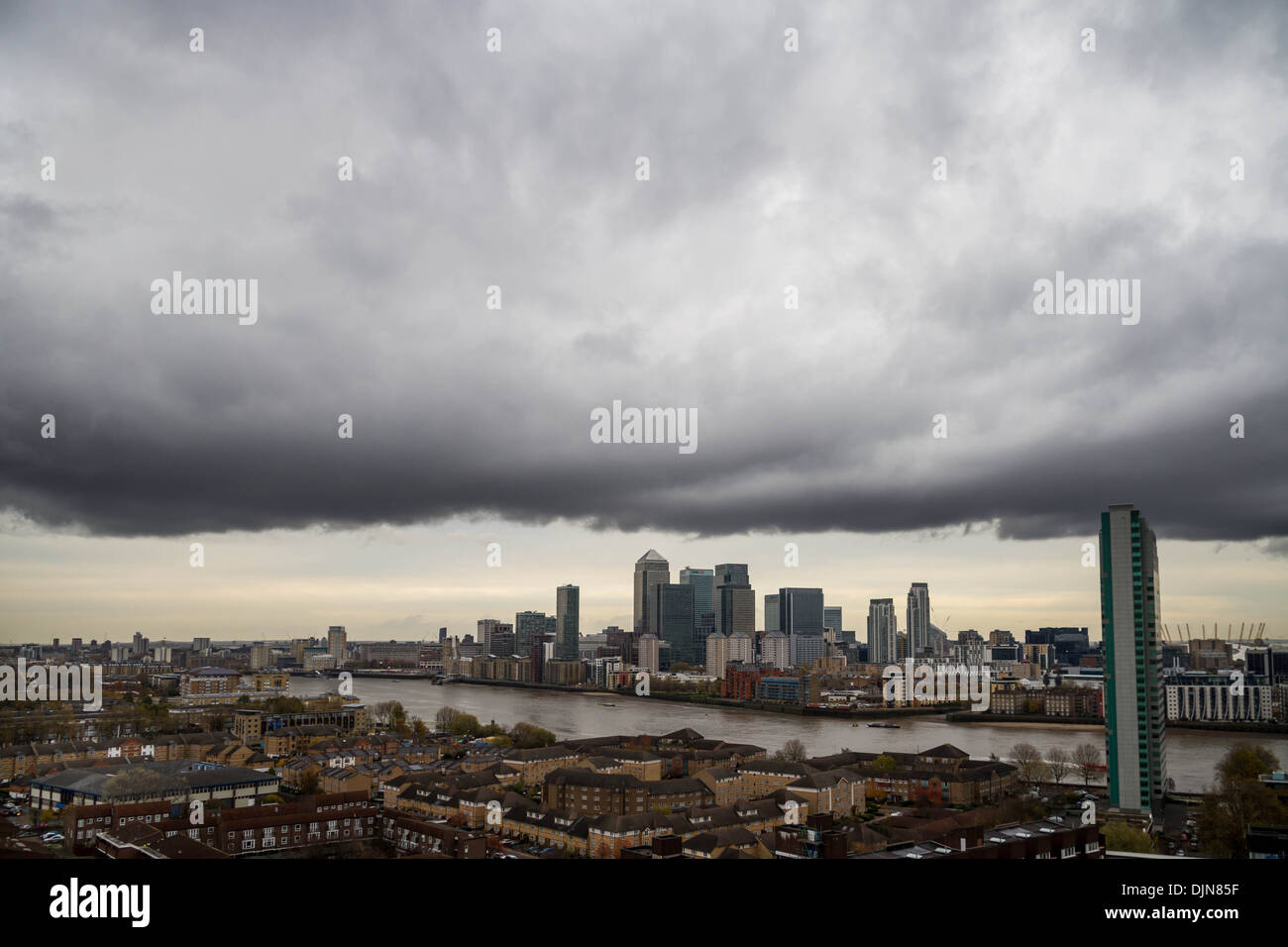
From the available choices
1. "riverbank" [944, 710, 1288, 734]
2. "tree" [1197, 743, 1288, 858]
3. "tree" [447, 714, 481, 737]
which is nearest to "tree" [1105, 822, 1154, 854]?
"tree" [1197, 743, 1288, 858]

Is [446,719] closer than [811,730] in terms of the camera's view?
Yes

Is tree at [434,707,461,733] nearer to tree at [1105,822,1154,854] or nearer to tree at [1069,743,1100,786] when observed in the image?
tree at [1069,743,1100,786]

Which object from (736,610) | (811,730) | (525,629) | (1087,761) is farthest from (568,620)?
(1087,761)

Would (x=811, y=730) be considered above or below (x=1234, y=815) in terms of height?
below

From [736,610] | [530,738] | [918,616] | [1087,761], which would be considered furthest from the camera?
[736,610]

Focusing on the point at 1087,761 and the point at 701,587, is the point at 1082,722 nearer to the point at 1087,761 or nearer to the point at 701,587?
the point at 1087,761
